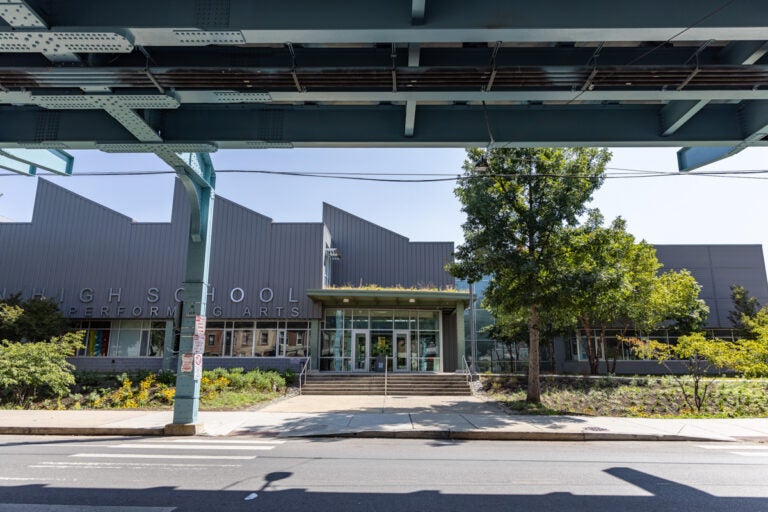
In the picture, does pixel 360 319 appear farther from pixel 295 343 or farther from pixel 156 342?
pixel 156 342

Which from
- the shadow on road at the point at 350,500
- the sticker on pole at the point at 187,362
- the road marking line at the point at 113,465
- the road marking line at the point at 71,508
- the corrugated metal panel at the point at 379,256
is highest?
the corrugated metal panel at the point at 379,256

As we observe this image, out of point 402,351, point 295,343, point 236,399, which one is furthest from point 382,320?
point 236,399

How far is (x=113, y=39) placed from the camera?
5.09 meters

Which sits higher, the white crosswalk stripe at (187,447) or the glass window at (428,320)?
the glass window at (428,320)

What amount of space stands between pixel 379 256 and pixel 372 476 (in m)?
25.1

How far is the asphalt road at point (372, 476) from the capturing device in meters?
5.82

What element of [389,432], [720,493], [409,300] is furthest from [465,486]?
[409,300]

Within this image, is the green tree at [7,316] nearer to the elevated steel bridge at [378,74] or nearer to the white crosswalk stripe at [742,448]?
the elevated steel bridge at [378,74]

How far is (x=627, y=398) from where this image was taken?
1841cm

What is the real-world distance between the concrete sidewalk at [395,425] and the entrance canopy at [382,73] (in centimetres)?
667

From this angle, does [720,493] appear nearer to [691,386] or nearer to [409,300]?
[691,386]

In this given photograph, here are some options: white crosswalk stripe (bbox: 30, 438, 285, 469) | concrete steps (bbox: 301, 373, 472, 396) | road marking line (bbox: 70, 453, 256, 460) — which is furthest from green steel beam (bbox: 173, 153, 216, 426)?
concrete steps (bbox: 301, 373, 472, 396)

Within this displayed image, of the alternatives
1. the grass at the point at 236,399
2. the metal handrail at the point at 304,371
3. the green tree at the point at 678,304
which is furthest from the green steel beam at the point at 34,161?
the green tree at the point at 678,304

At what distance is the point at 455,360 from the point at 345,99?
2498cm
